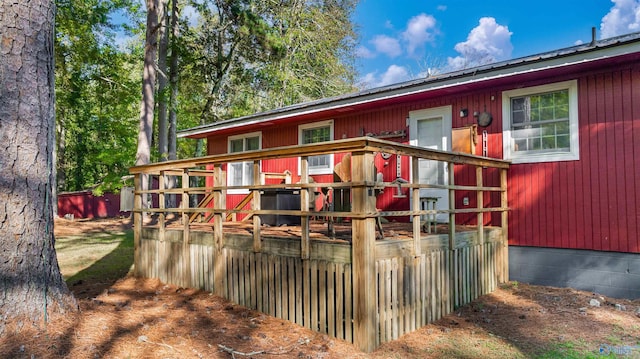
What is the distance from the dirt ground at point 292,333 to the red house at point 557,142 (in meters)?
0.55

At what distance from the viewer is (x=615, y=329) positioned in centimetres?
394

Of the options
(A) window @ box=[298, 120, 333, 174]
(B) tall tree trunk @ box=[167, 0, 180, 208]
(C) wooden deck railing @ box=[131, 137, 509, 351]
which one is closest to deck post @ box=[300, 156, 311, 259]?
(C) wooden deck railing @ box=[131, 137, 509, 351]

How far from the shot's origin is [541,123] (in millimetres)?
5645

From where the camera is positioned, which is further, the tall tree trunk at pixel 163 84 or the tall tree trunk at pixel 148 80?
the tall tree trunk at pixel 163 84

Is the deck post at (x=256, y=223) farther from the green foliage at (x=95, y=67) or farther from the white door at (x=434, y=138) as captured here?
the green foliage at (x=95, y=67)

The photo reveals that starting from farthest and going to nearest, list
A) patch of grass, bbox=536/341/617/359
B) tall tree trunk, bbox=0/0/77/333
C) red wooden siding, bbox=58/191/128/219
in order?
1. red wooden siding, bbox=58/191/128/219
2. patch of grass, bbox=536/341/617/359
3. tall tree trunk, bbox=0/0/77/333

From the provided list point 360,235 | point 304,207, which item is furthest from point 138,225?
point 360,235

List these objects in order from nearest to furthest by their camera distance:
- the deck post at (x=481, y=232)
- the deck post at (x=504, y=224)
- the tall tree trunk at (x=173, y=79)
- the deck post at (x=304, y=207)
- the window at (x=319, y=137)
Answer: the deck post at (x=304, y=207) < the deck post at (x=481, y=232) < the deck post at (x=504, y=224) < the window at (x=319, y=137) < the tall tree trunk at (x=173, y=79)

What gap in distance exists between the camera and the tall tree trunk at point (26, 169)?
10.5 feet

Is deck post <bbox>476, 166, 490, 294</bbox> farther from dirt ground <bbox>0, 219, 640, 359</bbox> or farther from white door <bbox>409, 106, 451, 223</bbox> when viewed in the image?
white door <bbox>409, 106, 451, 223</bbox>

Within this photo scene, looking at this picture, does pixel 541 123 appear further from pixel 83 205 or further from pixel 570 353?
pixel 83 205

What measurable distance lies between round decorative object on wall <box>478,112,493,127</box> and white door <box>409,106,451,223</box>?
0.52 meters

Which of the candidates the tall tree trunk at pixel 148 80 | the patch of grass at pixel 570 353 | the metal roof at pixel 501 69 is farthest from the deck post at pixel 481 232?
the tall tree trunk at pixel 148 80

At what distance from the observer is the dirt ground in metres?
3.24
